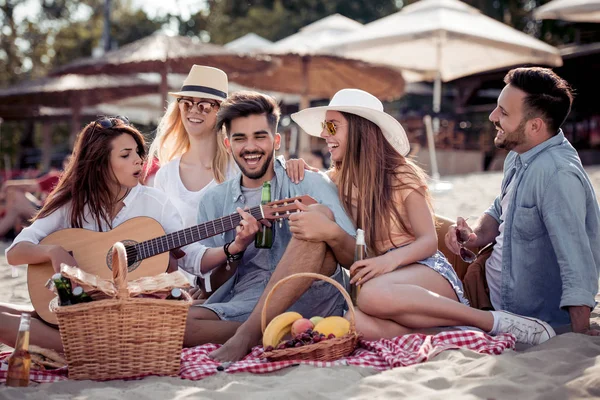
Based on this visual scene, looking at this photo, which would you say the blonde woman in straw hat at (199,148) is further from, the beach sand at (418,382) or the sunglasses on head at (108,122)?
the beach sand at (418,382)

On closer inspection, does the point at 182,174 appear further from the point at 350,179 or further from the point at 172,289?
the point at 172,289

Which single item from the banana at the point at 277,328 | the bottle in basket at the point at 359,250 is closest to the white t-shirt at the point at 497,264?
the bottle in basket at the point at 359,250

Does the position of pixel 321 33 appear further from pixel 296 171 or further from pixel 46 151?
pixel 296 171

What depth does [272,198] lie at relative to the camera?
4.44m

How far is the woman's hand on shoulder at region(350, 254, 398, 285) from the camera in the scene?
12.7ft

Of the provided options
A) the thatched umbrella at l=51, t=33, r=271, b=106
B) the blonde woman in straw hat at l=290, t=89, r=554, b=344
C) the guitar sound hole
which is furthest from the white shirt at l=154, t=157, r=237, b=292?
the thatched umbrella at l=51, t=33, r=271, b=106

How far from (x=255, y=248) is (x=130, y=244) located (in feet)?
2.45

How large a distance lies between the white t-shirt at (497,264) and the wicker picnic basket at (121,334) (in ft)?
6.37

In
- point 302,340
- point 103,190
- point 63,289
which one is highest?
point 103,190

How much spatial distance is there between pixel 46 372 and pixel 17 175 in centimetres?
1234

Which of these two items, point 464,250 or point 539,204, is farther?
point 464,250

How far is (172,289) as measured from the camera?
345cm

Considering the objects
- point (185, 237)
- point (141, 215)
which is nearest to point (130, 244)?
point (141, 215)

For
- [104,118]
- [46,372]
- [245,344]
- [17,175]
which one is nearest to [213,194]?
[104,118]
